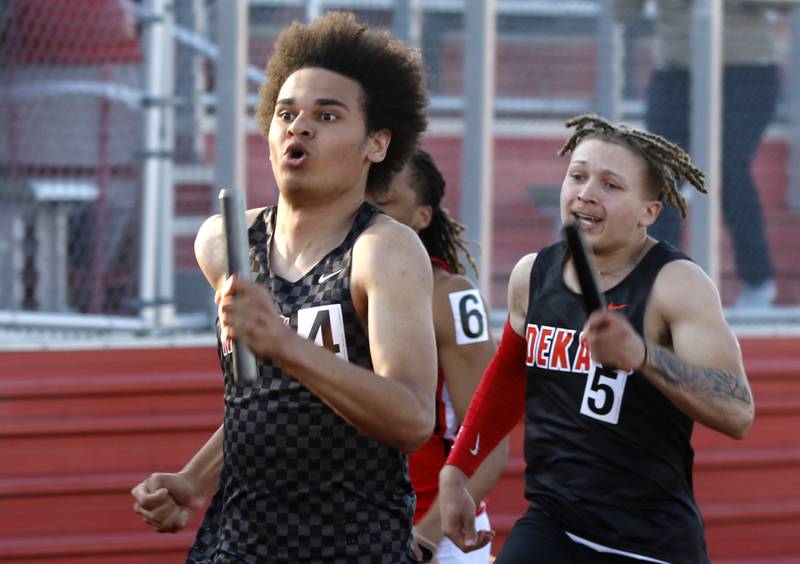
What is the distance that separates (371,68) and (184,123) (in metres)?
2.59

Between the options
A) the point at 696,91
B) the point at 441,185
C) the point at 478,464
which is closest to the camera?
the point at 478,464

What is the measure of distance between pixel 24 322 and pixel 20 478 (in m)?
0.59

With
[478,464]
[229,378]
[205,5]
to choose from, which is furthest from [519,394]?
[205,5]

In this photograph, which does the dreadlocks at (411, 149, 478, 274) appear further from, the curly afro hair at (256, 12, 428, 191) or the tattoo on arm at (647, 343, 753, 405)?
the tattoo on arm at (647, 343, 753, 405)

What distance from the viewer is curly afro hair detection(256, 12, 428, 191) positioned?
3.15m

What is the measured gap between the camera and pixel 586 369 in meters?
3.65

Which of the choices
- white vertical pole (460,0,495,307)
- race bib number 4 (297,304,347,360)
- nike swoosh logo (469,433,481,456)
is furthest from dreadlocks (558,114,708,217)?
white vertical pole (460,0,495,307)

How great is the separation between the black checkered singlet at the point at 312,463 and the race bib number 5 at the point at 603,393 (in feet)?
2.73

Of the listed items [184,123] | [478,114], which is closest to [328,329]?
[184,123]

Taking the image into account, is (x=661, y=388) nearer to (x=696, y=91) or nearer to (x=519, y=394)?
(x=519, y=394)

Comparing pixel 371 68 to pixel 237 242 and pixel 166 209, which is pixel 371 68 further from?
pixel 166 209

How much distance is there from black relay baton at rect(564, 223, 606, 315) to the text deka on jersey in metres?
0.90

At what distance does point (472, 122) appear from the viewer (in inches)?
232

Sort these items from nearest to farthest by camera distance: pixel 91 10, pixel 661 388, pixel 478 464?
pixel 661 388 → pixel 478 464 → pixel 91 10
